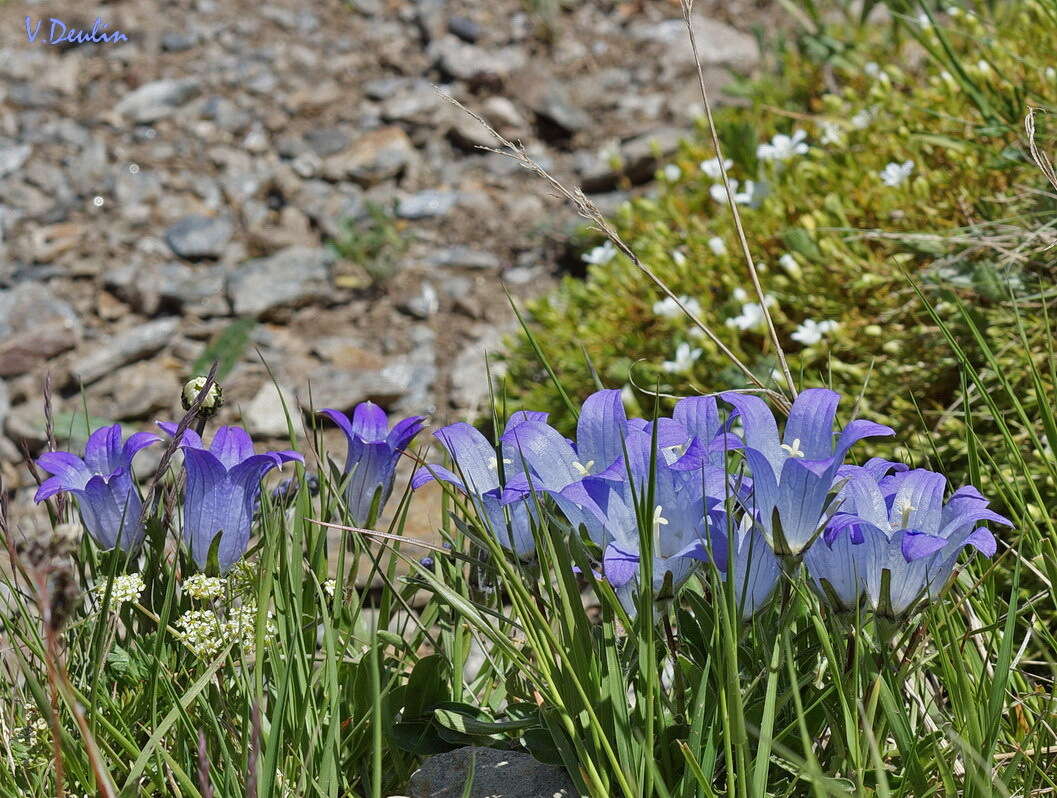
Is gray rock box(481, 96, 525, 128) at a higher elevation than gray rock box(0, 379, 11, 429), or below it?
higher

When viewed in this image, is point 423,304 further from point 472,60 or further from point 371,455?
point 371,455

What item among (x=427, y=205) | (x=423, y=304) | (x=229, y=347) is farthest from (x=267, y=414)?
(x=427, y=205)

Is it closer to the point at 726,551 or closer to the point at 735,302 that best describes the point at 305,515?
the point at 726,551

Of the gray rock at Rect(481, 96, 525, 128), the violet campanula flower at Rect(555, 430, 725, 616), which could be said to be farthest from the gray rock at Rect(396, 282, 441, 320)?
the violet campanula flower at Rect(555, 430, 725, 616)

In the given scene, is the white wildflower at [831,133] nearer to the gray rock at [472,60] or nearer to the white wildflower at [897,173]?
the white wildflower at [897,173]

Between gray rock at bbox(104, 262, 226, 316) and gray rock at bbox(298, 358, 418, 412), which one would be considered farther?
gray rock at bbox(104, 262, 226, 316)

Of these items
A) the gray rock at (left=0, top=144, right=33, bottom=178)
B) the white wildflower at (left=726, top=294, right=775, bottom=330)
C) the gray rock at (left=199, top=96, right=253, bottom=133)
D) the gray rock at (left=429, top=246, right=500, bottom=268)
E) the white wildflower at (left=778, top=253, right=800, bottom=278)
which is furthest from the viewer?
the gray rock at (left=199, top=96, right=253, bottom=133)

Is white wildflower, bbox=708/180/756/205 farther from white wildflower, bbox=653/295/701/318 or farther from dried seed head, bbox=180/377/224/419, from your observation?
dried seed head, bbox=180/377/224/419

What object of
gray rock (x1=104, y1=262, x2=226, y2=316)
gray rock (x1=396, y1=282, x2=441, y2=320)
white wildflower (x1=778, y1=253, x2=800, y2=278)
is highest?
white wildflower (x1=778, y1=253, x2=800, y2=278)
